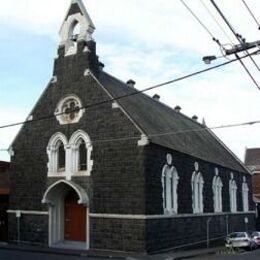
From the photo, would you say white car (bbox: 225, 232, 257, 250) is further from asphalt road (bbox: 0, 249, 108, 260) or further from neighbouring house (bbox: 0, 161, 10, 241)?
neighbouring house (bbox: 0, 161, 10, 241)

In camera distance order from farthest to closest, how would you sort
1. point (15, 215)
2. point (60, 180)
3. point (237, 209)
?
point (237, 209) < point (15, 215) < point (60, 180)

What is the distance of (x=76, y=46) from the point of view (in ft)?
113

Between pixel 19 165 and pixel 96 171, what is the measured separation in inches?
254

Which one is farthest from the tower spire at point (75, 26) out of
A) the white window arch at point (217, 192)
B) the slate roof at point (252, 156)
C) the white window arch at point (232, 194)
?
the slate roof at point (252, 156)

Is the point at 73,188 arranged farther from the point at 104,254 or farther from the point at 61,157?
the point at 104,254

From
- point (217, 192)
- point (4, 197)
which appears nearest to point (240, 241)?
point (217, 192)

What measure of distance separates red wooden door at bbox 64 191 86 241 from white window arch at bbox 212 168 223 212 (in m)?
12.8

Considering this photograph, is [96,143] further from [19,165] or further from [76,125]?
[19,165]

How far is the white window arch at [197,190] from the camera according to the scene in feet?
124

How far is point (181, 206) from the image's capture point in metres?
35.1

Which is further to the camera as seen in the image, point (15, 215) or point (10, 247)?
point (15, 215)

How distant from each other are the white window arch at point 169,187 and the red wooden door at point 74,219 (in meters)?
4.98

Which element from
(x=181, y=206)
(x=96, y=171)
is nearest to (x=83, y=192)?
(x=96, y=171)

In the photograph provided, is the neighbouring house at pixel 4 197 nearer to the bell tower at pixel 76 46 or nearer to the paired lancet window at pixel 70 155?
the paired lancet window at pixel 70 155
